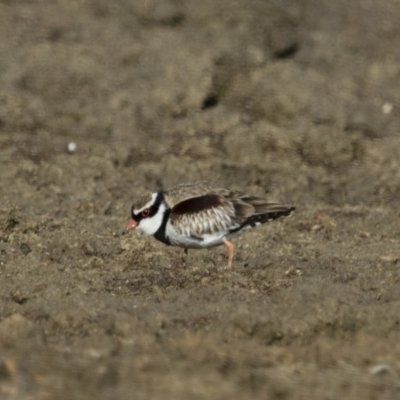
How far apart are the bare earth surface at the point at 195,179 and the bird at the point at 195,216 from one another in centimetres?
26

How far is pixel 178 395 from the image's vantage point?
668 cm

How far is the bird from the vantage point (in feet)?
34.3

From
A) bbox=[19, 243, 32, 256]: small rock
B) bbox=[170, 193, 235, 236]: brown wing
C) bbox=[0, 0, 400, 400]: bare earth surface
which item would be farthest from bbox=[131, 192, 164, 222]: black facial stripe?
bbox=[19, 243, 32, 256]: small rock

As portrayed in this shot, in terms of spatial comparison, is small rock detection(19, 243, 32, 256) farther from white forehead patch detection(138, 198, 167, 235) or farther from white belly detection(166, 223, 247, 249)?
white belly detection(166, 223, 247, 249)

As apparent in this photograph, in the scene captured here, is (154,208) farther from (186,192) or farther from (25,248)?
(25,248)

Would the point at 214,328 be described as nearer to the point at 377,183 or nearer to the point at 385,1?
the point at 377,183

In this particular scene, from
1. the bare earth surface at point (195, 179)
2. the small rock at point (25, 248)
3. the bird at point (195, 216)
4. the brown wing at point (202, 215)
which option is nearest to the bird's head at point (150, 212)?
the bird at point (195, 216)

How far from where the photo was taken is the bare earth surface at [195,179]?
24.4 feet

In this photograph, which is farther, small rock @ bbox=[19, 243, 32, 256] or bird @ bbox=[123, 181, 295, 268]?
small rock @ bbox=[19, 243, 32, 256]

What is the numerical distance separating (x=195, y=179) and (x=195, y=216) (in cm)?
337

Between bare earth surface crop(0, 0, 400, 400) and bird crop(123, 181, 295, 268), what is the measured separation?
257 millimetres

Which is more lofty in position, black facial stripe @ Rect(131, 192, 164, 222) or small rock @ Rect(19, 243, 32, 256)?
black facial stripe @ Rect(131, 192, 164, 222)

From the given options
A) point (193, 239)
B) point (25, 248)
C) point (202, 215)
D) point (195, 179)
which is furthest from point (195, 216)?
point (195, 179)

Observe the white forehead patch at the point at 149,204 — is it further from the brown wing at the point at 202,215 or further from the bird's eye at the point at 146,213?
the brown wing at the point at 202,215
